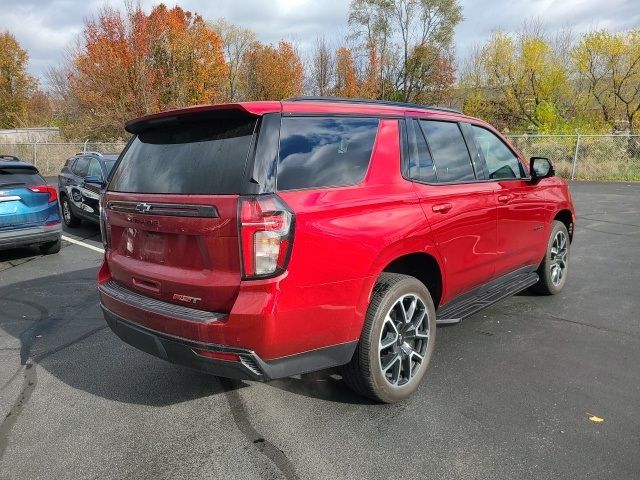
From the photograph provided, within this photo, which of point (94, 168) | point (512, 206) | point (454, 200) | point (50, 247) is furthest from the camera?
point (94, 168)

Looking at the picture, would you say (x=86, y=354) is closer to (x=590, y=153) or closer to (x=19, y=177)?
(x=19, y=177)

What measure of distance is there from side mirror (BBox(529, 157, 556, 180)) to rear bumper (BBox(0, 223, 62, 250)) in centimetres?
672

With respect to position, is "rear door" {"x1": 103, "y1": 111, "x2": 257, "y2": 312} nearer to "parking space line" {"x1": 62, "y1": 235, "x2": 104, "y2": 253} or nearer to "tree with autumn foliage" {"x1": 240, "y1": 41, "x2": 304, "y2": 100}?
"parking space line" {"x1": 62, "y1": 235, "x2": 104, "y2": 253}

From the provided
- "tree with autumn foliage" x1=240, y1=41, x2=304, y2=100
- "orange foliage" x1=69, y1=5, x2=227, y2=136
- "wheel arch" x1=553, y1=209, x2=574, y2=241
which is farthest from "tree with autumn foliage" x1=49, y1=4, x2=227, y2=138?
"wheel arch" x1=553, y1=209, x2=574, y2=241

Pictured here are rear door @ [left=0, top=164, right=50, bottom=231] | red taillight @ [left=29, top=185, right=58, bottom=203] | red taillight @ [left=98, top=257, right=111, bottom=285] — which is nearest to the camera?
A: red taillight @ [left=98, top=257, right=111, bottom=285]

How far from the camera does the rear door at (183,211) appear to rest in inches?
102

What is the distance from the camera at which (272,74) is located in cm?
3712

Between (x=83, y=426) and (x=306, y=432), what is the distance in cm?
135

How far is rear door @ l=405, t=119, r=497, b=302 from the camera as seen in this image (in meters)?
3.38

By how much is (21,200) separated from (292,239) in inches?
245

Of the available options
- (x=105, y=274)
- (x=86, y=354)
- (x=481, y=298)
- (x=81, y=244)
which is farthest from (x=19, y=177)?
(x=481, y=298)

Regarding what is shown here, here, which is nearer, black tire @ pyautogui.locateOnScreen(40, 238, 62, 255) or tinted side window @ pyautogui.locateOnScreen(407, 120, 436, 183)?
tinted side window @ pyautogui.locateOnScreen(407, 120, 436, 183)

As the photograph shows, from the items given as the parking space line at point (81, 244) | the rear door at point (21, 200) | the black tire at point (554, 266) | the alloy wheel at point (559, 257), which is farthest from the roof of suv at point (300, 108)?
the parking space line at point (81, 244)

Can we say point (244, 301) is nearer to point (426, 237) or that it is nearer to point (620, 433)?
point (426, 237)
